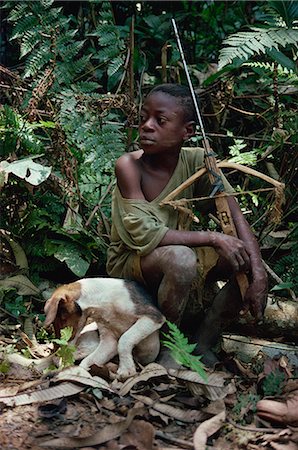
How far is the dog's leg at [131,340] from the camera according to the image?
3389 mm

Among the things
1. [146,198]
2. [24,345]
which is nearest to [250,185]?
[146,198]

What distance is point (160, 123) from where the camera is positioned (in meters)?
3.62

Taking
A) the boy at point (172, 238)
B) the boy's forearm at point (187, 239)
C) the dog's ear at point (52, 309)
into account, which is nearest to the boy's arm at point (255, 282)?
the boy at point (172, 238)

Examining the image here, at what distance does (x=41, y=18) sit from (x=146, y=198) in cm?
213

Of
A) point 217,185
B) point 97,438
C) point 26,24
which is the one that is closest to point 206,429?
point 97,438

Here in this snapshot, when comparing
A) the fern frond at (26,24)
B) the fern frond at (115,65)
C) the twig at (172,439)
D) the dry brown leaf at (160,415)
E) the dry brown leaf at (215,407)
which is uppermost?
the fern frond at (26,24)

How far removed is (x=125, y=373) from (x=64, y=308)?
0.48 metres

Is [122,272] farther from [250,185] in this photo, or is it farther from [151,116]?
[250,185]

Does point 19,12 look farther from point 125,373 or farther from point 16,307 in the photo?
point 125,373

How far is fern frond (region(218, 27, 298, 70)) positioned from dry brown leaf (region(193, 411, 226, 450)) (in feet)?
7.08

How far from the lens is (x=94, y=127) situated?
4723 mm

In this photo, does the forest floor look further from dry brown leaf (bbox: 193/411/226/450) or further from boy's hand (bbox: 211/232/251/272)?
boy's hand (bbox: 211/232/251/272)

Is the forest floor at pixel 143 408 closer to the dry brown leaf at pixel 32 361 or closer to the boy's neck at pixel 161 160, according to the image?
the dry brown leaf at pixel 32 361

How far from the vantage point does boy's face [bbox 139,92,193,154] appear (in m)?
3.61
